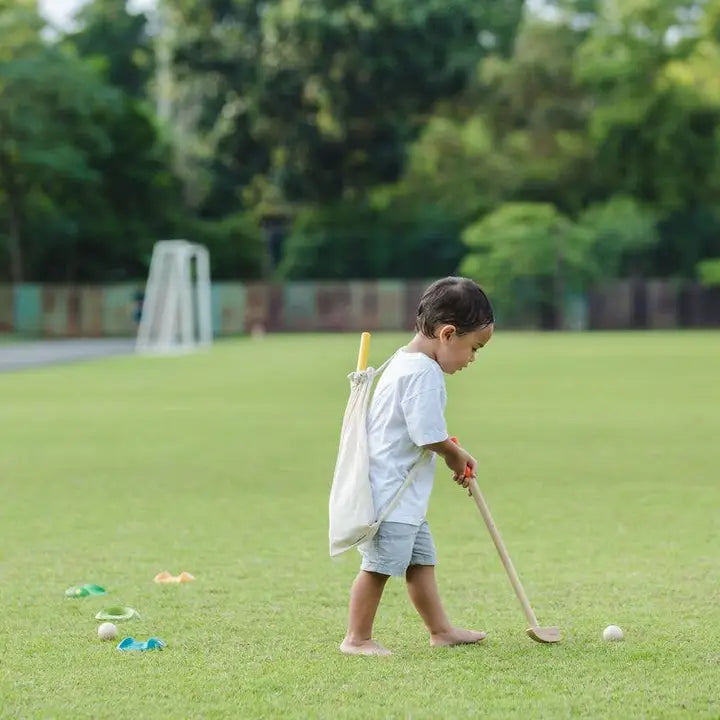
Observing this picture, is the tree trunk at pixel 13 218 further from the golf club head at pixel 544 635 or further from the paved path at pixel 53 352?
the golf club head at pixel 544 635

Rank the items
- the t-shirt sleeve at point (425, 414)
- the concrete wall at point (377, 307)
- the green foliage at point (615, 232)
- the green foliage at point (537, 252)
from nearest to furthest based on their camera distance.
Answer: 1. the t-shirt sleeve at point (425, 414)
2. the green foliage at point (537, 252)
3. the concrete wall at point (377, 307)
4. the green foliage at point (615, 232)

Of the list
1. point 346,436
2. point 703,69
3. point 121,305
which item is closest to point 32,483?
point 346,436

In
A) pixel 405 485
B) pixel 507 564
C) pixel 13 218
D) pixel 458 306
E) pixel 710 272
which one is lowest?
pixel 507 564

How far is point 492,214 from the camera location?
65.9 m

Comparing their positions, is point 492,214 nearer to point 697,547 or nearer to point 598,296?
point 598,296

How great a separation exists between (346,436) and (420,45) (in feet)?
196

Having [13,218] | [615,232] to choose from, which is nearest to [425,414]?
[13,218]

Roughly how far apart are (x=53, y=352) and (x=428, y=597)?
37.7m

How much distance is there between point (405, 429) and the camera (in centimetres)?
607

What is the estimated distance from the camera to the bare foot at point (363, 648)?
595 centimetres

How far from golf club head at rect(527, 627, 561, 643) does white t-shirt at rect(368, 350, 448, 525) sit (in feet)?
1.96

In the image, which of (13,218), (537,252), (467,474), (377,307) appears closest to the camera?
(467,474)

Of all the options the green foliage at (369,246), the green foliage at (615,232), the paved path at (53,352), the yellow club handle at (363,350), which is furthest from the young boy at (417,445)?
the green foliage at (369,246)

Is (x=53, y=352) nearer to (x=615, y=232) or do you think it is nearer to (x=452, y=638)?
(x=615, y=232)
